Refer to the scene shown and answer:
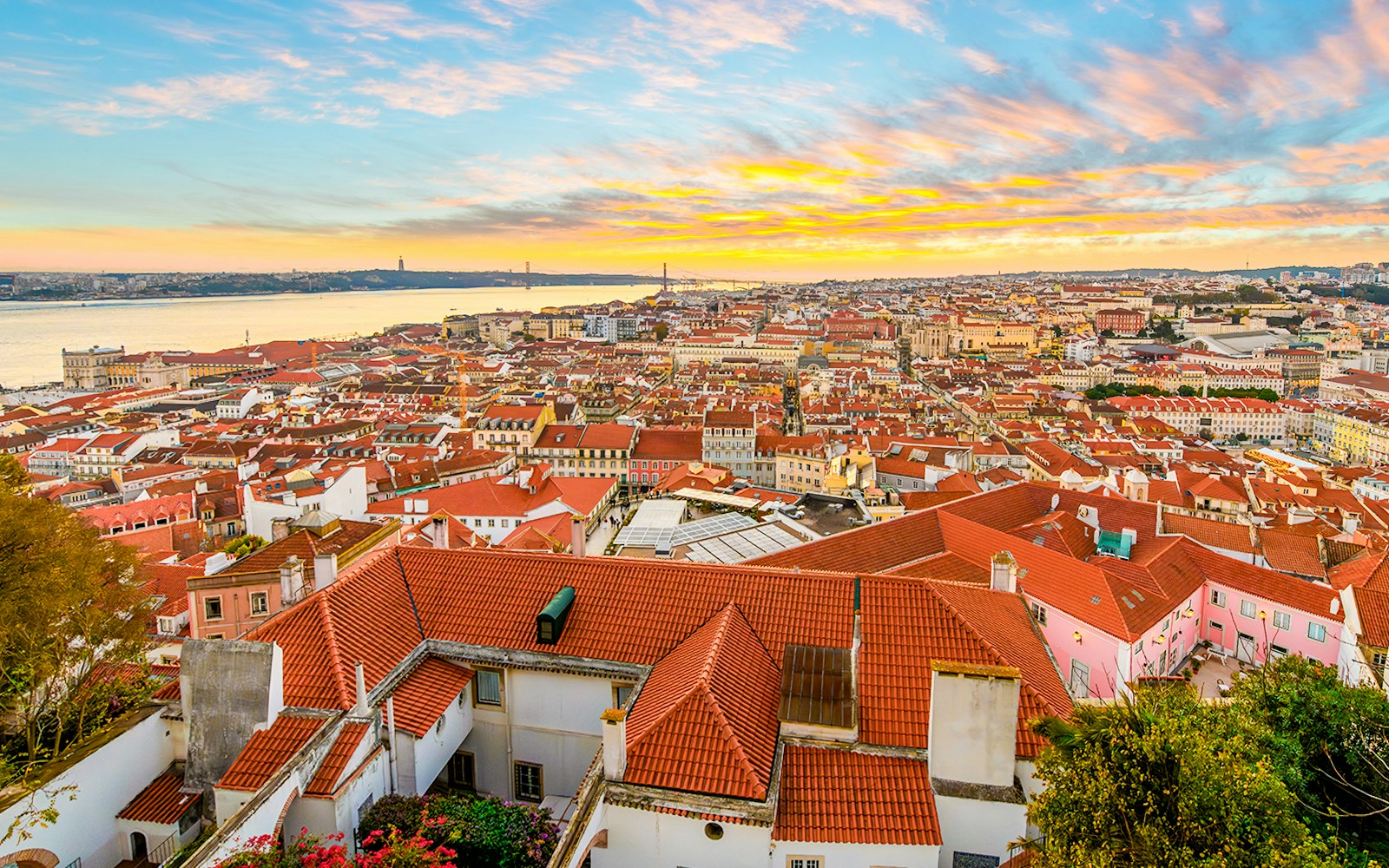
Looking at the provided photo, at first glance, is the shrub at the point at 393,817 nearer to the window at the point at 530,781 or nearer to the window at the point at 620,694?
the window at the point at 530,781

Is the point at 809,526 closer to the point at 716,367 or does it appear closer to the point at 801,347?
the point at 716,367

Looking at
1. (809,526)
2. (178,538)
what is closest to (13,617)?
(809,526)

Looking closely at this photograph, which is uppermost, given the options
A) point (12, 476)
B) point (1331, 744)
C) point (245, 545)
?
point (12, 476)

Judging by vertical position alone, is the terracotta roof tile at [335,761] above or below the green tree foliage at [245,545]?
above

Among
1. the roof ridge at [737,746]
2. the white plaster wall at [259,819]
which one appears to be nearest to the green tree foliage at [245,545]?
the white plaster wall at [259,819]

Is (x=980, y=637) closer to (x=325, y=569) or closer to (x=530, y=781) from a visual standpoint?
(x=530, y=781)

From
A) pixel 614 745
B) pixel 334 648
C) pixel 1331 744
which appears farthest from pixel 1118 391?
pixel 334 648

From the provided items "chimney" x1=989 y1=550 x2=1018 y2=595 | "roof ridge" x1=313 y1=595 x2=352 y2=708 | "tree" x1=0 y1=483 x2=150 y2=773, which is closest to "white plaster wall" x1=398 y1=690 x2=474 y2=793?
"roof ridge" x1=313 y1=595 x2=352 y2=708
